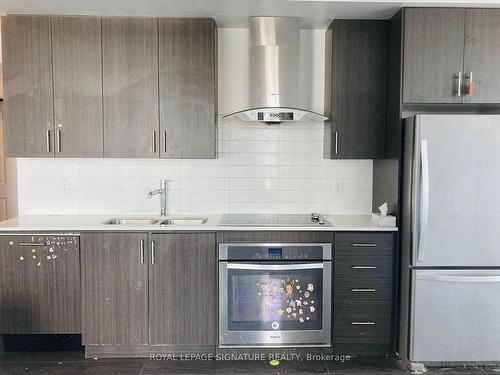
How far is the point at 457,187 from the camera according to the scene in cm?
238

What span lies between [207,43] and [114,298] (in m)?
1.88

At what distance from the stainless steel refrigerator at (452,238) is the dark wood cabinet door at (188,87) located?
139 centimetres

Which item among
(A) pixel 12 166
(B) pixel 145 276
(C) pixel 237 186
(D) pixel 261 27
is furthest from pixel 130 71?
(A) pixel 12 166

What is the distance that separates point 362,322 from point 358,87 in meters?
1.66

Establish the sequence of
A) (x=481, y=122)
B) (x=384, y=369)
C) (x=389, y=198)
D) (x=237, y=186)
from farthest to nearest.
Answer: (x=237, y=186) < (x=389, y=198) < (x=384, y=369) < (x=481, y=122)

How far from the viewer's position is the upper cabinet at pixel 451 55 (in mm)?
2521

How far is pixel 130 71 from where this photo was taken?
277 centimetres

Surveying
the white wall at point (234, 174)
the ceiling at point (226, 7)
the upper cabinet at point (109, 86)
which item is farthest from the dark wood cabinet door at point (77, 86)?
the white wall at point (234, 174)

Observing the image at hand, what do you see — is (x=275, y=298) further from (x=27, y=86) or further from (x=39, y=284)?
(x=27, y=86)

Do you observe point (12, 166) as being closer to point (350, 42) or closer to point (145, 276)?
point (145, 276)

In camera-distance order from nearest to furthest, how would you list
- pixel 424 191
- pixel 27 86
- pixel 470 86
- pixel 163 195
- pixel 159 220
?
pixel 424 191 < pixel 470 86 < pixel 27 86 < pixel 159 220 < pixel 163 195

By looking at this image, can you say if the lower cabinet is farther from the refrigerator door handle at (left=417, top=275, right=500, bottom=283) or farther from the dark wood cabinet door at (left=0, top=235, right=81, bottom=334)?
the refrigerator door handle at (left=417, top=275, right=500, bottom=283)

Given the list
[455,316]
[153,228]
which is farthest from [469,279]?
[153,228]

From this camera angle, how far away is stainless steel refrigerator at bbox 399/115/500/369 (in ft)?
7.78
